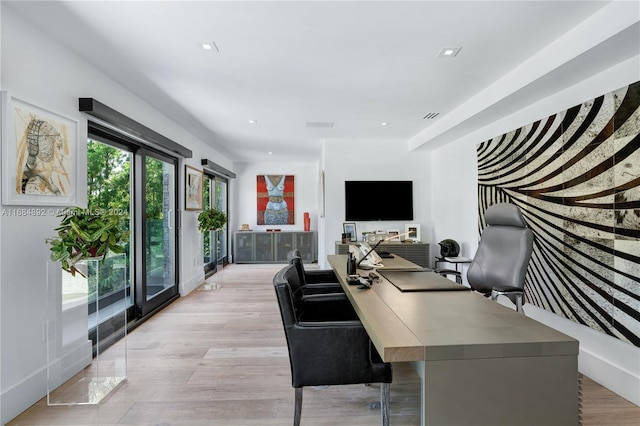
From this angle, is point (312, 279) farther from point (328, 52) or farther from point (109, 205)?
point (109, 205)

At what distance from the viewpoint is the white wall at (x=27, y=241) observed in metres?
2.01

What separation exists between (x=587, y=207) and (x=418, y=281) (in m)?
1.48

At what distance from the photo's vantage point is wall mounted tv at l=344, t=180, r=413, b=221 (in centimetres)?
570

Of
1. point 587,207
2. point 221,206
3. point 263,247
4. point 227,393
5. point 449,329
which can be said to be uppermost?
point 221,206

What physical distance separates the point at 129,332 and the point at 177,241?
159cm

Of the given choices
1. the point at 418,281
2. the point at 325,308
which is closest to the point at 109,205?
the point at 325,308

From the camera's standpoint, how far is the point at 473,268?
9.34ft

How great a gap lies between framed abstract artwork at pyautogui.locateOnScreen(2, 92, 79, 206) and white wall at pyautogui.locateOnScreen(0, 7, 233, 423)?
0.08 metres

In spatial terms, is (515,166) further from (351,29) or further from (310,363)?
(310,363)

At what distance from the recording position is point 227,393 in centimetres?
234

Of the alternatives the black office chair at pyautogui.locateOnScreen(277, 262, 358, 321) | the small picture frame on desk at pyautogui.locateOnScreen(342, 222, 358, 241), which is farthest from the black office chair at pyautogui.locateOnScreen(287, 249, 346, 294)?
the small picture frame on desk at pyautogui.locateOnScreen(342, 222, 358, 241)

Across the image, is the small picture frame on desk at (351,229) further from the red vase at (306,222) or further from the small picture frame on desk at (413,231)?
the red vase at (306,222)

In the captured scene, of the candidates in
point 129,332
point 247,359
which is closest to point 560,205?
point 247,359

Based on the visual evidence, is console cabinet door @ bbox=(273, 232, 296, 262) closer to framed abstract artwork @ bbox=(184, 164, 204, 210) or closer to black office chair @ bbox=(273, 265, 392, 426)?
framed abstract artwork @ bbox=(184, 164, 204, 210)
